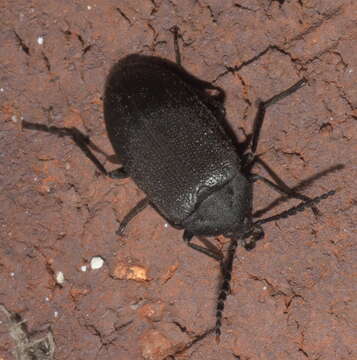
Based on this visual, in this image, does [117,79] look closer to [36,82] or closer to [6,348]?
[36,82]

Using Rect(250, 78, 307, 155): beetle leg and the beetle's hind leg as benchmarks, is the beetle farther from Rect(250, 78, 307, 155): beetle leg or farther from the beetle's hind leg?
the beetle's hind leg

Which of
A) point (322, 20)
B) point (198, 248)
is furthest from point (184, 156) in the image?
point (322, 20)

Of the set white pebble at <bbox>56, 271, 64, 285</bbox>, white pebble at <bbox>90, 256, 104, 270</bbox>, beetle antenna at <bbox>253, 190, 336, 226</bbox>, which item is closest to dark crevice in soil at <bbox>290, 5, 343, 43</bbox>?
beetle antenna at <bbox>253, 190, 336, 226</bbox>

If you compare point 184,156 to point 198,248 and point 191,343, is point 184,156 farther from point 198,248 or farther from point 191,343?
point 191,343

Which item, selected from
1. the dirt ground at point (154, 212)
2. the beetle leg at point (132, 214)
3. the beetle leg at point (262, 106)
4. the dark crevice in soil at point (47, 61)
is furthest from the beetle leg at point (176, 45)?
the beetle leg at point (132, 214)

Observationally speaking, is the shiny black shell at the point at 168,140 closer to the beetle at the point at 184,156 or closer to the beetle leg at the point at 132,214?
the beetle at the point at 184,156
